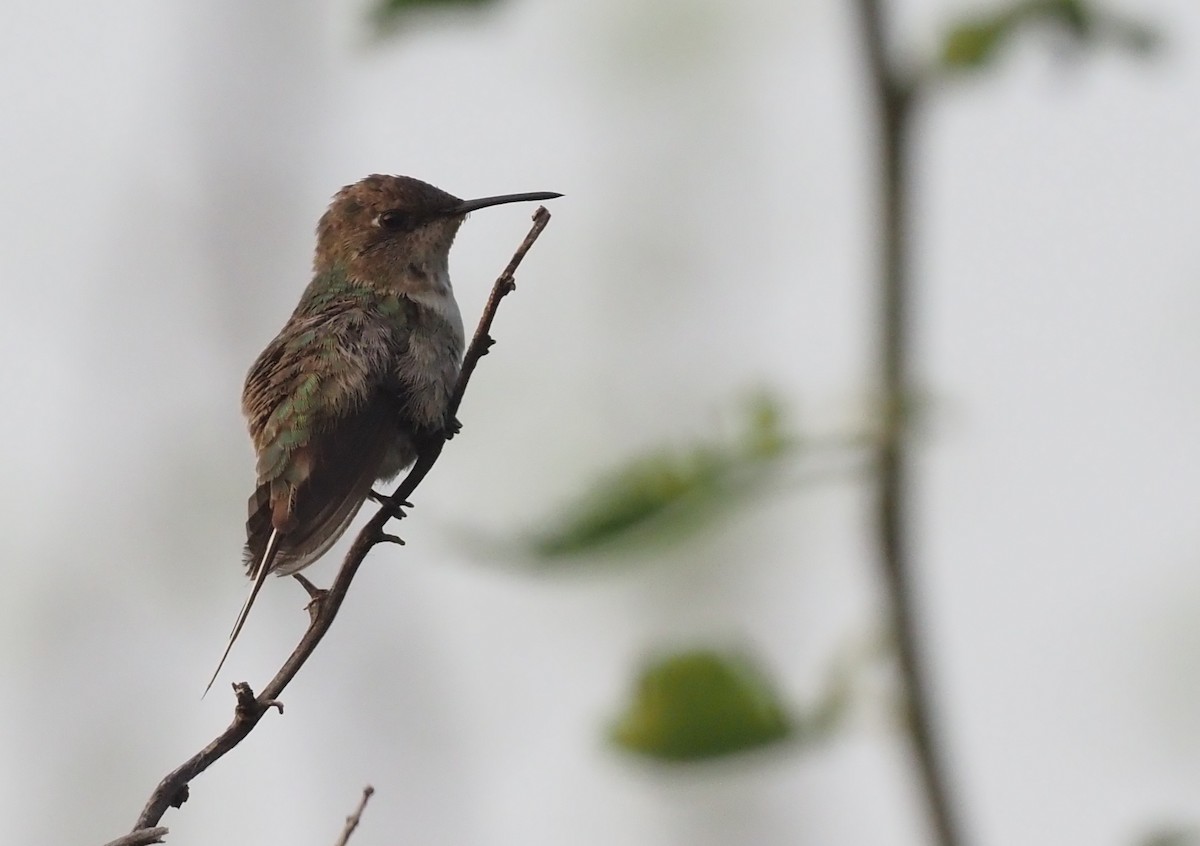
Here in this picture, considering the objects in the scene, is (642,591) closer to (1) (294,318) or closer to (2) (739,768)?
(1) (294,318)

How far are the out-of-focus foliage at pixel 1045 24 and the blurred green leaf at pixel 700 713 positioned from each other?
1.07 metres

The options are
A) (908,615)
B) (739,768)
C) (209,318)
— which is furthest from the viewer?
(209,318)

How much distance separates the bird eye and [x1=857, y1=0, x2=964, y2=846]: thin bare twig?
5.67 metres

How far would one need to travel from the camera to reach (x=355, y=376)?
6266 millimetres

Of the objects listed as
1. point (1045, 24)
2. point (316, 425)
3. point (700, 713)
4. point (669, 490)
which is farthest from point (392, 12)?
point (316, 425)

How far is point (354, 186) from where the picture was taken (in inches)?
324

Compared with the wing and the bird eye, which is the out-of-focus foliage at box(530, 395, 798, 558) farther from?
the bird eye

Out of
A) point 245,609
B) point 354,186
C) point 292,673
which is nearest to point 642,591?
point 354,186

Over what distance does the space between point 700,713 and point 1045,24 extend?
1.23 metres

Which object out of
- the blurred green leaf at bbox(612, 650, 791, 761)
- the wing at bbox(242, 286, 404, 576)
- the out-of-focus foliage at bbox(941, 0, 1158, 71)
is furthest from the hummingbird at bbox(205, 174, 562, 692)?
the out-of-focus foliage at bbox(941, 0, 1158, 71)

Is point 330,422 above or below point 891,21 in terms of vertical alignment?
above

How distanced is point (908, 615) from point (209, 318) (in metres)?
12.3

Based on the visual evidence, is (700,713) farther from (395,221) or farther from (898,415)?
(395,221)

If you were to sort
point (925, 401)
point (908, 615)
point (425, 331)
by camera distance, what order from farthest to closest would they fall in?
point (425, 331), point (925, 401), point (908, 615)
